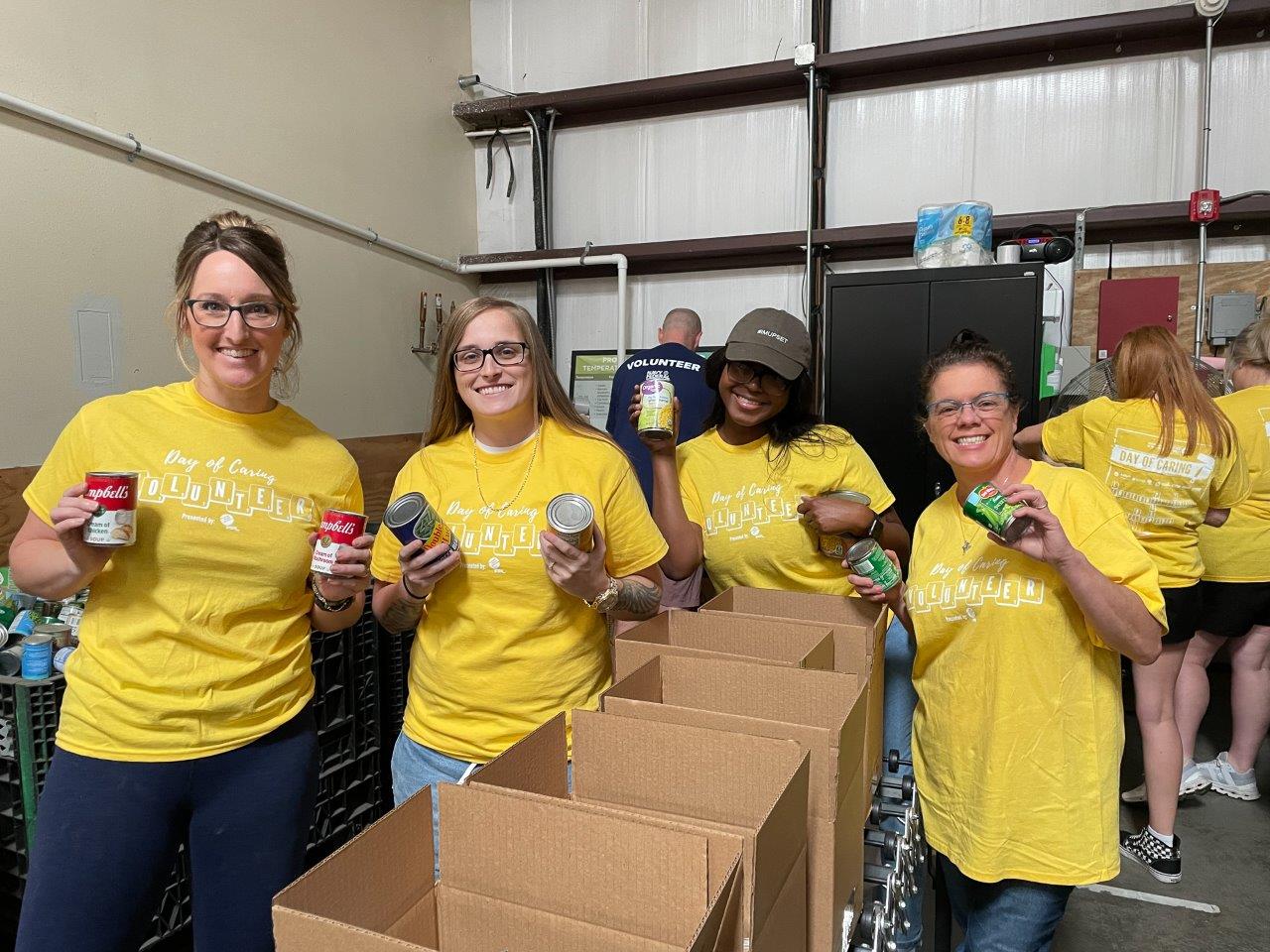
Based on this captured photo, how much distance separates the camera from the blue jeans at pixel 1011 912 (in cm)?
131

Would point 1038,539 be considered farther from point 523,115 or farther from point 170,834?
point 523,115

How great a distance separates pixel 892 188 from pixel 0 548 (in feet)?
13.7

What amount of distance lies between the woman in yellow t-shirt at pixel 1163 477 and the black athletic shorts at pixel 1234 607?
35 centimetres

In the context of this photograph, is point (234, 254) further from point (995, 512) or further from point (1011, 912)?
point (1011, 912)

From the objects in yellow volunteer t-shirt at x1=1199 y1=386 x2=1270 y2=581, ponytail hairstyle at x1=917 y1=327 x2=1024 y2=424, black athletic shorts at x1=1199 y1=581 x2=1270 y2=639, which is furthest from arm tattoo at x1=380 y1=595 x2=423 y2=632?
black athletic shorts at x1=1199 y1=581 x2=1270 y2=639

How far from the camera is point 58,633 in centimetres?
197

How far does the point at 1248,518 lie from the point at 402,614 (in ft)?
9.80

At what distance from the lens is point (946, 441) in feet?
4.43

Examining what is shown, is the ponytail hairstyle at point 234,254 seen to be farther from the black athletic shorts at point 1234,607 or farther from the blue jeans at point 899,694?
the black athletic shorts at point 1234,607

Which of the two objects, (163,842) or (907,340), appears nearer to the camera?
(163,842)

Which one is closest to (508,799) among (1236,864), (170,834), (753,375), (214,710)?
(214,710)

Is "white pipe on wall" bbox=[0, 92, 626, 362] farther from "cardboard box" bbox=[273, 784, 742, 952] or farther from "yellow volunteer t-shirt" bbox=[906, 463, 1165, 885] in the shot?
"yellow volunteer t-shirt" bbox=[906, 463, 1165, 885]

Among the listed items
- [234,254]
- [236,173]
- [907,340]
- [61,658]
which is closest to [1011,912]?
[234,254]

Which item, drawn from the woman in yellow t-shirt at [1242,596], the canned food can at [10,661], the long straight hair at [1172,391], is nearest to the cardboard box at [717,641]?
the canned food can at [10,661]
